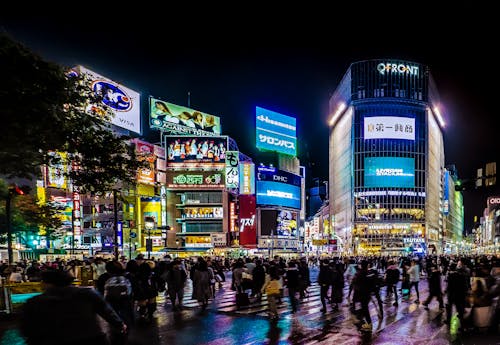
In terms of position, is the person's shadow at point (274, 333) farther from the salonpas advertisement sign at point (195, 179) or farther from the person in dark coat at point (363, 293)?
the salonpas advertisement sign at point (195, 179)

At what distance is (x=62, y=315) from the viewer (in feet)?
14.4

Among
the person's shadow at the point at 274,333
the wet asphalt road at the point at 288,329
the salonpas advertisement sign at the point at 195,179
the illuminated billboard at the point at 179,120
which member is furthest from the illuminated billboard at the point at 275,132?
the person's shadow at the point at 274,333

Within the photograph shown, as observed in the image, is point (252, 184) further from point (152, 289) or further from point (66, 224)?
point (152, 289)

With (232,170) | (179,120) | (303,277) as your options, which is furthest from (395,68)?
(303,277)

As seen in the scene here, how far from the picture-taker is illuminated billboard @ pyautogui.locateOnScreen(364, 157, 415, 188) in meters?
110

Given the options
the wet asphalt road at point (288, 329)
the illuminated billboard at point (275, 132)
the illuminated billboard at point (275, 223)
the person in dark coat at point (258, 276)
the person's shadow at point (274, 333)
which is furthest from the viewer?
the illuminated billboard at point (275, 132)

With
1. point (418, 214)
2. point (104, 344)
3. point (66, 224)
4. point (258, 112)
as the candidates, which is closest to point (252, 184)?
point (258, 112)

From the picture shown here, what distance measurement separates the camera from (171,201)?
292 ft

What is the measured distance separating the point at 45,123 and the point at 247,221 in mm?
78346

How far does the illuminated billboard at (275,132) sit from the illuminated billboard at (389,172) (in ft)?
64.8

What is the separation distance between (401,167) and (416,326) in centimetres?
10313

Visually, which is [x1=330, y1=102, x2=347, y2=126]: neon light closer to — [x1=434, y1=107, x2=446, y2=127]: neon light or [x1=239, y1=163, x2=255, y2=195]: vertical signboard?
[x1=434, y1=107, x2=446, y2=127]: neon light

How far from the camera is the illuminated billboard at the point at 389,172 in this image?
362ft

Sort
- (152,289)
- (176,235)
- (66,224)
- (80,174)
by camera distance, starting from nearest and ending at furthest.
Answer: (152,289), (80,174), (66,224), (176,235)
